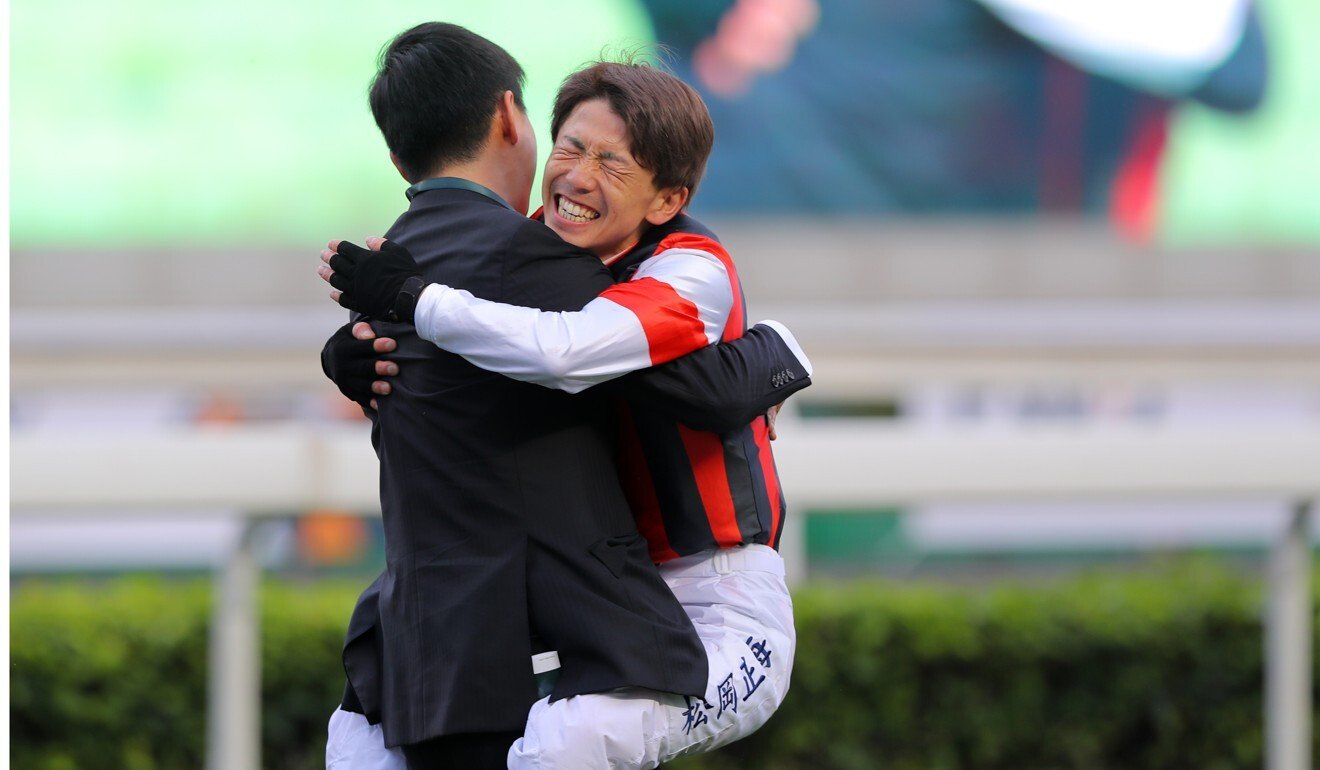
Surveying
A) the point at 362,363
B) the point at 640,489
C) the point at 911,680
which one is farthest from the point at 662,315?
the point at 911,680

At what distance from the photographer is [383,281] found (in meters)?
1.83

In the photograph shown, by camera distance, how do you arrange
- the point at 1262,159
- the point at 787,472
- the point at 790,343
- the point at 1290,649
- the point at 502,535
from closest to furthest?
the point at 502,535 < the point at 790,343 < the point at 787,472 < the point at 1290,649 < the point at 1262,159

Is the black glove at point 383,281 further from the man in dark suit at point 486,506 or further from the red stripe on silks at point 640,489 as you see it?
the red stripe on silks at point 640,489

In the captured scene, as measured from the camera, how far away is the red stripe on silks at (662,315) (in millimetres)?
1768

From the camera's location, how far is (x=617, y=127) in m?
1.90

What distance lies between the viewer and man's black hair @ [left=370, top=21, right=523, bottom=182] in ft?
6.26

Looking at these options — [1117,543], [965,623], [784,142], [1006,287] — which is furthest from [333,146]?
[965,623]

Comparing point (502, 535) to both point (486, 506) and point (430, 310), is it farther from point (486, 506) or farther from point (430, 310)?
point (430, 310)

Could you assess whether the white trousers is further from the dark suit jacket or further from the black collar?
the black collar

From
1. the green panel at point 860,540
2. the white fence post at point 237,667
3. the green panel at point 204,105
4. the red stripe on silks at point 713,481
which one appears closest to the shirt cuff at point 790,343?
the red stripe on silks at point 713,481

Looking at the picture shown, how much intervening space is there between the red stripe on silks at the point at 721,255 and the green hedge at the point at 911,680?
2.09 meters

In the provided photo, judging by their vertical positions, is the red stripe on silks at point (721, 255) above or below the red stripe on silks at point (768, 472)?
above

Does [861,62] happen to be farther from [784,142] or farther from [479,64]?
[479,64]

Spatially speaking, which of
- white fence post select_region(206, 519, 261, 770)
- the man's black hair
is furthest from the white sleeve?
white fence post select_region(206, 519, 261, 770)
